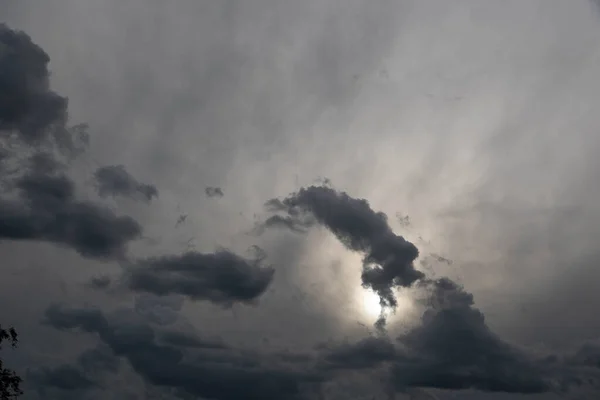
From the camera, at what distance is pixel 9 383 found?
111500 mm

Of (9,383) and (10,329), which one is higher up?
(10,329)

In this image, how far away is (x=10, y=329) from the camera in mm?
112625

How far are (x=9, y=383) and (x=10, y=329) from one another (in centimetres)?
775
